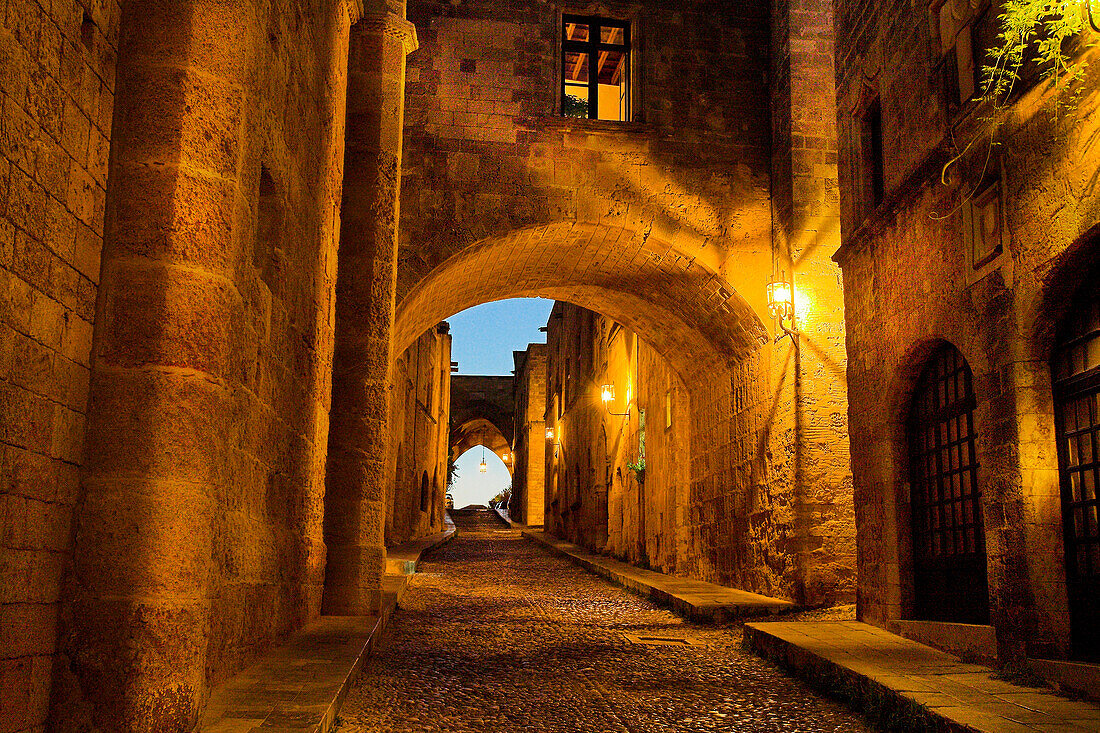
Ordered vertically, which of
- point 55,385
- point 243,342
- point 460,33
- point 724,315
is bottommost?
point 55,385

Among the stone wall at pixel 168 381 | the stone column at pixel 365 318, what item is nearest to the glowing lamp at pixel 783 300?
the stone column at pixel 365 318

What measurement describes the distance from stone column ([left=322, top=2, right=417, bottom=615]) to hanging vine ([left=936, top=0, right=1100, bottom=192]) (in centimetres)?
465

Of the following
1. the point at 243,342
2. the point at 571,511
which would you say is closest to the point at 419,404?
the point at 571,511

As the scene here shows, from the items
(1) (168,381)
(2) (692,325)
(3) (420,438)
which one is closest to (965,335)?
(1) (168,381)

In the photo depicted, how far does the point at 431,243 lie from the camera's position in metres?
9.71

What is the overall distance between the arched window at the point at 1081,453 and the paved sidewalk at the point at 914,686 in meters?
0.47

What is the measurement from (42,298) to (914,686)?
420 cm

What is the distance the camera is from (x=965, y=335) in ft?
18.5

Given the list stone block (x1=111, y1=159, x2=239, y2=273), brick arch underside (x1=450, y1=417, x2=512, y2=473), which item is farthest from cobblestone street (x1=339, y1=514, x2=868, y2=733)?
brick arch underside (x1=450, y1=417, x2=512, y2=473)

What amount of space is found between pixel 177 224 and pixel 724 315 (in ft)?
25.7

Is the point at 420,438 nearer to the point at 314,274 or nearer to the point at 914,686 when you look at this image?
the point at 314,274

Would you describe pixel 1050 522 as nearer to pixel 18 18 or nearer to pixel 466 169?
pixel 18 18

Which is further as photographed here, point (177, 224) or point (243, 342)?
point (243, 342)

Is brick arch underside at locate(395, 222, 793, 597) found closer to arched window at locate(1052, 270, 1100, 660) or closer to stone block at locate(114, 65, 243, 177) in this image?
A: arched window at locate(1052, 270, 1100, 660)
